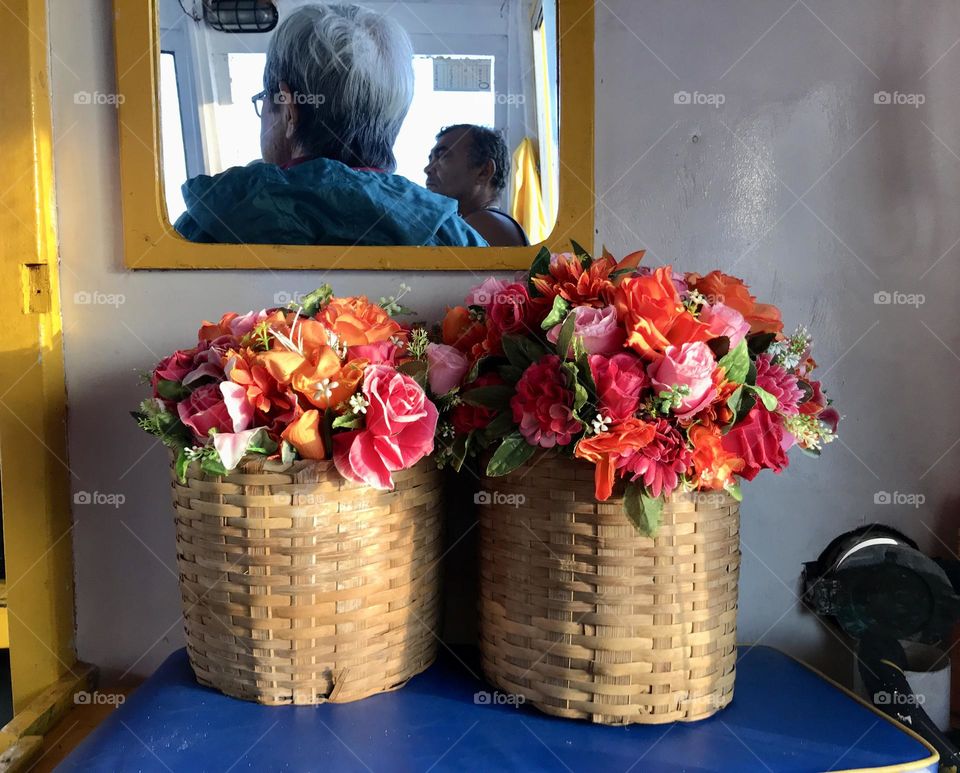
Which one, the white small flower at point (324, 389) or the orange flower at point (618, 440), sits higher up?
the white small flower at point (324, 389)

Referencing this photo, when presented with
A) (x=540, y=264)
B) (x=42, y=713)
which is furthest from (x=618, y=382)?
(x=42, y=713)

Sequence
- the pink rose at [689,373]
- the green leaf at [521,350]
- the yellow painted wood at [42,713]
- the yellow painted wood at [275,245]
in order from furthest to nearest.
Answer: the yellow painted wood at [275,245], the yellow painted wood at [42,713], the green leaf at [521,350], the pink rose at [689,373]

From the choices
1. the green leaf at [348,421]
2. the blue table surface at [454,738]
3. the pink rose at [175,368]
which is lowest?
the blue table surface at [454,738]

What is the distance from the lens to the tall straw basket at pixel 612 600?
2.72ft

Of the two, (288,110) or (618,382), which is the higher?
(288,110)

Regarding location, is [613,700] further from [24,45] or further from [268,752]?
[24,45]

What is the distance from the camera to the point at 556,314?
0.81m

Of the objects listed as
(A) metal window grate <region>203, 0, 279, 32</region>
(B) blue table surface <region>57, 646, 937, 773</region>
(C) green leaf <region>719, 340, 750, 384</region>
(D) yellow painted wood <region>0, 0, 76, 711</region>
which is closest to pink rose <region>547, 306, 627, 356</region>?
(C) green leaf <region>719, 340, 750, 384</region>

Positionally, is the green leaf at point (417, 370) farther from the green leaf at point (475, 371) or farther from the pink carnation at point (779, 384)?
the pink carnation at point (779, 384)

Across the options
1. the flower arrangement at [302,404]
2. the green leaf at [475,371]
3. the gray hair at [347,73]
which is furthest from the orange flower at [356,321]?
the gray hair at [347,73]

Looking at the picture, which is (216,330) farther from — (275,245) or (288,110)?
(288,110)

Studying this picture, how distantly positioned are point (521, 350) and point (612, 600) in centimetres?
30

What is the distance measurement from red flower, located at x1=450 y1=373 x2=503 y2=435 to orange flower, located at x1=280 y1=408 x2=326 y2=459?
168 millimetres

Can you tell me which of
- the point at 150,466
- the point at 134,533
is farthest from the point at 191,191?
the point at 134,533
